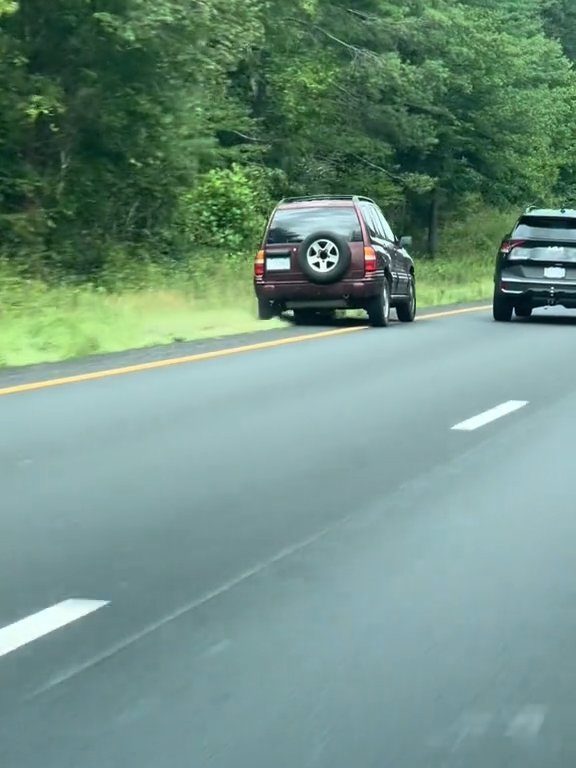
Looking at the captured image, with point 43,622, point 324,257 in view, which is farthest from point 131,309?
point 43,622

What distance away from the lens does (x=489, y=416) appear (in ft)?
43.8

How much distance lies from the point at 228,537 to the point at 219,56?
75.8ft

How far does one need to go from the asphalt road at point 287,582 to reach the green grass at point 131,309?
5.39 metres

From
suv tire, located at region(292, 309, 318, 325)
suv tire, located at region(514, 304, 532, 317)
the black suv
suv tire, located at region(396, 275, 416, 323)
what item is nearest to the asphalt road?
suv tire, located at region(292, 309, 318, 325)

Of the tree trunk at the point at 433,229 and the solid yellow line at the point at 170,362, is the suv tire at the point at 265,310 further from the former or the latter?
the tree trunk at the point at 433,229

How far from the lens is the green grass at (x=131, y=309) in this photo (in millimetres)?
19734

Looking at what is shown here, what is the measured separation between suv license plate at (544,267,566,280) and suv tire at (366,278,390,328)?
2.78 meters

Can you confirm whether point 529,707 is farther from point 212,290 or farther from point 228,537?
point 212,290

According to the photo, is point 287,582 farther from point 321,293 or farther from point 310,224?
point 310,224

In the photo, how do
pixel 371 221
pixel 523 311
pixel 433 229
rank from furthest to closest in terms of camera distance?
pixel 433 229 → pixel 523 311 → pixel 371 221

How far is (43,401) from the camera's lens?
550 inches

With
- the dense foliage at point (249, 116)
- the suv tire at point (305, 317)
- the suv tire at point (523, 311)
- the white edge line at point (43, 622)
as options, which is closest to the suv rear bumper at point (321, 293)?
the suv tire at point (305, 317)

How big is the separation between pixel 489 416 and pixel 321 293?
34.7ft

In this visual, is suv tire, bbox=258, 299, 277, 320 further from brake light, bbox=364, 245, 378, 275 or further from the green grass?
brake light, bbox=364, 245, 378, 275
